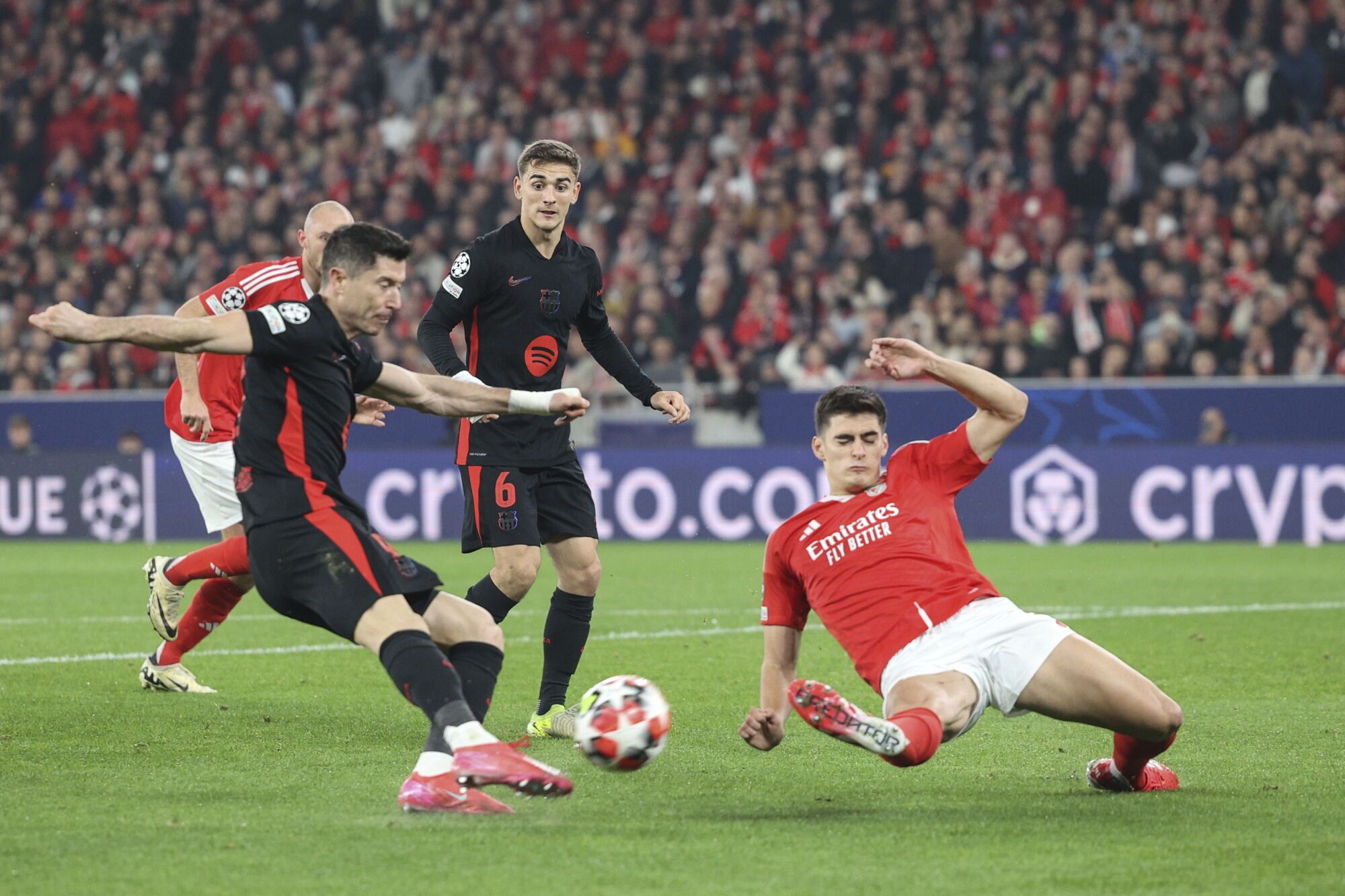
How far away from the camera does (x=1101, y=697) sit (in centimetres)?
486

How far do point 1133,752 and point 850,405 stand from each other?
1304 millimetres

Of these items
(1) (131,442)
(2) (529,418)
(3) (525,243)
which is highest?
(3) (525,243)

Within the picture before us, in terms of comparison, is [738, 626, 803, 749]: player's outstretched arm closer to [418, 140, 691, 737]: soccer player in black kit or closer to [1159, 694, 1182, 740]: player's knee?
[1159, 694, 1182, 740]: player's knee

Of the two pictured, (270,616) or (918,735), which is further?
(270,616)

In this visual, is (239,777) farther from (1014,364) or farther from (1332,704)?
(1014,364)

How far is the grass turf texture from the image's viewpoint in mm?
4059

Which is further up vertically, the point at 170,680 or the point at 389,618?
the point at 389,618

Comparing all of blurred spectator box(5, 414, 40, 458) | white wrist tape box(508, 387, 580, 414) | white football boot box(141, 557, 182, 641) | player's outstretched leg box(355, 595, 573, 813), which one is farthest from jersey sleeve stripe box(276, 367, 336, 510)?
blurred spectator box(5, 414, 40, 458)

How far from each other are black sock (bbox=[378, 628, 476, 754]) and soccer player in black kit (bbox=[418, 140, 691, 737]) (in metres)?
1.89

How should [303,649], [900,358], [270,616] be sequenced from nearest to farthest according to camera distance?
[900,358] → [303,649] → [270,616]

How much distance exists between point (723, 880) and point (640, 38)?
19.1 metres

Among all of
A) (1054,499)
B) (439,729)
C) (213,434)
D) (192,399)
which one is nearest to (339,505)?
(439,729)

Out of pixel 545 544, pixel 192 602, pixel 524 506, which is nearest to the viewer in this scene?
pixel 524 506

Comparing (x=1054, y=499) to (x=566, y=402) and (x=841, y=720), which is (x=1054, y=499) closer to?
(x=566, y=402)
